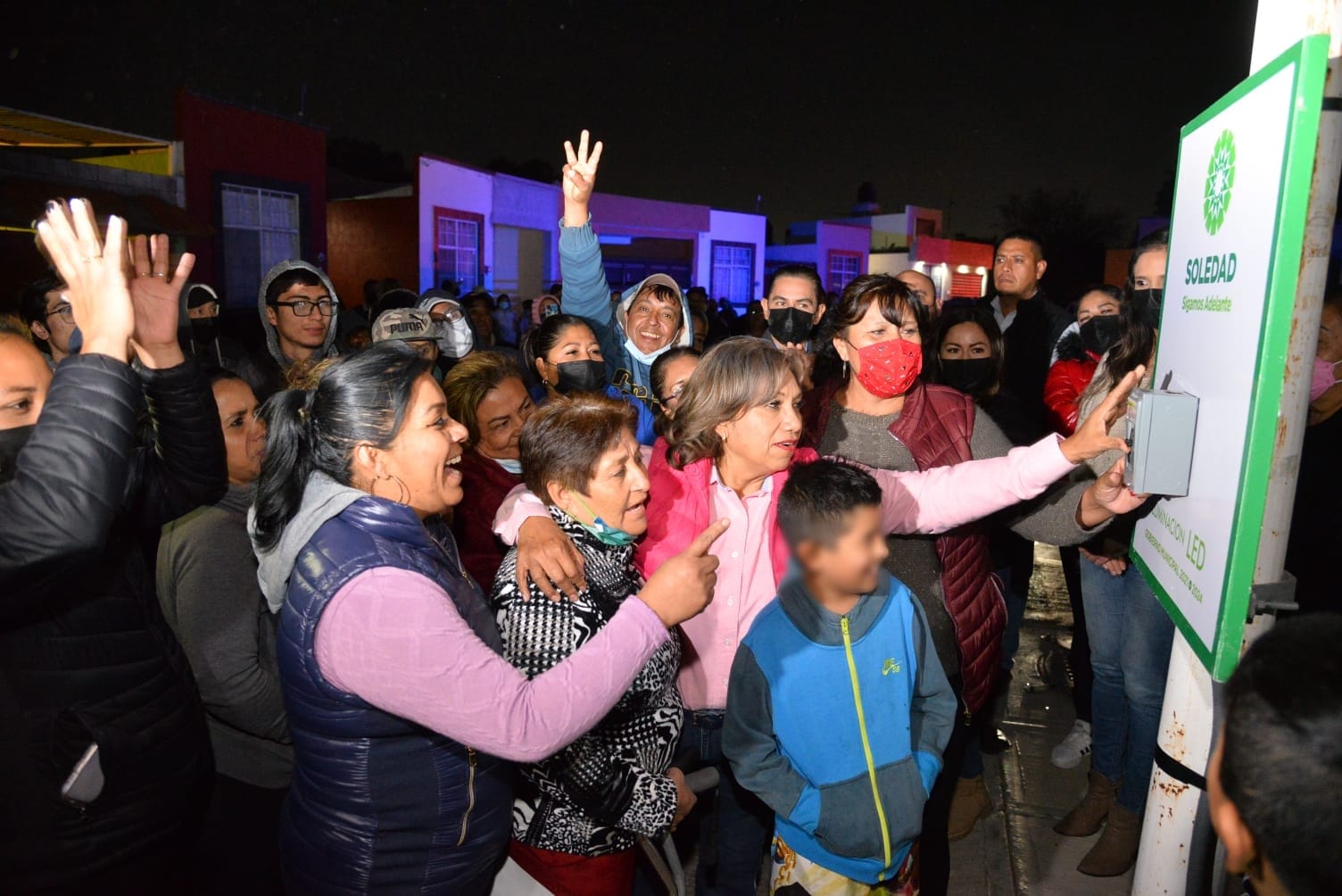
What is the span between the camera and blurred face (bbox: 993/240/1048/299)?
559 centimetres

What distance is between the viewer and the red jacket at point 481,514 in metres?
3.06

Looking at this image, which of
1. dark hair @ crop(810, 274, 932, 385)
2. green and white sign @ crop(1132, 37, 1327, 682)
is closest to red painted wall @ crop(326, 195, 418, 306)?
dark hair @ crop(810, 274, 932, 385)

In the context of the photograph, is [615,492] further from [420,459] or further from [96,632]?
[96,632]

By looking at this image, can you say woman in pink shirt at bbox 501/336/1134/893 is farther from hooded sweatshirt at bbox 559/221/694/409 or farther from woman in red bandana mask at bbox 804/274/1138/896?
hooded sweatshirt at bbox 559/221/694/409

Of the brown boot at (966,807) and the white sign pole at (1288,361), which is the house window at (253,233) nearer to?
the brown boot at (966,807)

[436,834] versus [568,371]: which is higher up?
[568,371]

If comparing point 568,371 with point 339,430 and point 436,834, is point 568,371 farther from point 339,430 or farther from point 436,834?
point 436,834

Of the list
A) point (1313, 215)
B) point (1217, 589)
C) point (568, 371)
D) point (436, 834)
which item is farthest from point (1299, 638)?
point (568, 371)

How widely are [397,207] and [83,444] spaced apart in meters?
19.6

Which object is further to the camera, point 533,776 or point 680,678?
point 680,678

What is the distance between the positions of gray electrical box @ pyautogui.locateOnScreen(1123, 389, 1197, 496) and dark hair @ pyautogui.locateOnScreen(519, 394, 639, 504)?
1284 mm

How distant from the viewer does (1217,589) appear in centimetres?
167

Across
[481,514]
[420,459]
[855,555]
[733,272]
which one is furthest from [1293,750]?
[733,272]

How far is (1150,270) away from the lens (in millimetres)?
3717
